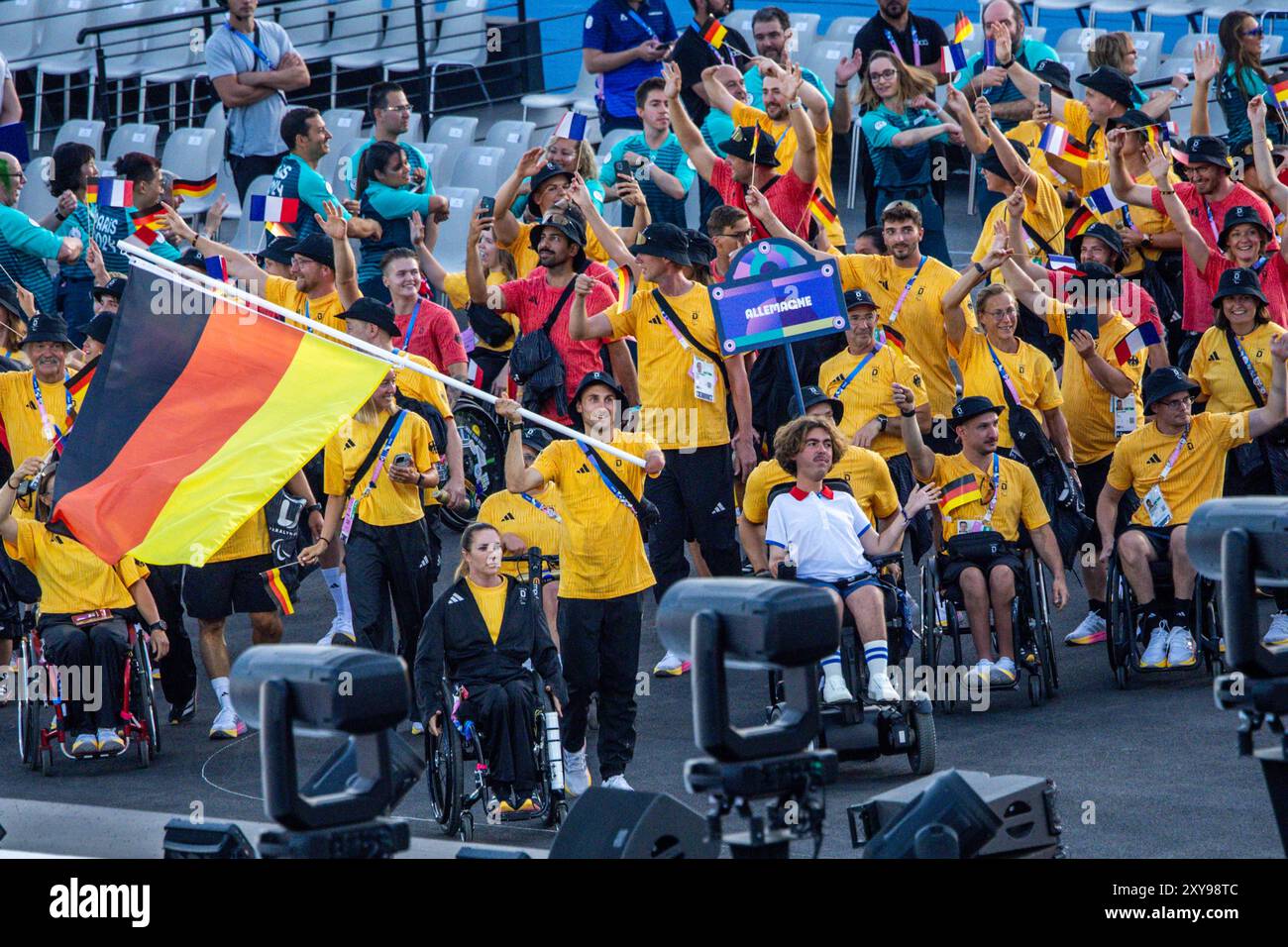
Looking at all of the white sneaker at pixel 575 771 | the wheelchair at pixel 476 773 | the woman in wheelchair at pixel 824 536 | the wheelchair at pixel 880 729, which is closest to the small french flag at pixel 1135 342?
the woman in wheelchair at pixel 824 536

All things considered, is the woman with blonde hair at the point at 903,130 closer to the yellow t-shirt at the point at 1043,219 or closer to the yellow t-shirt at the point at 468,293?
the yellow t-shirt at the point at 1043,219

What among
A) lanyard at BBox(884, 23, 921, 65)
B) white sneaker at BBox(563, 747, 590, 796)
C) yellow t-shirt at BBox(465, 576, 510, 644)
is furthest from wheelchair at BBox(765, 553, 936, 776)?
lanyard at BBox(884, 23, 921, 65)

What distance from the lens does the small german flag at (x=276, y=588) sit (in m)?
10.3

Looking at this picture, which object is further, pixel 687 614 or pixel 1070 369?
pixel 1070 369

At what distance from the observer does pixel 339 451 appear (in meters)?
9.95

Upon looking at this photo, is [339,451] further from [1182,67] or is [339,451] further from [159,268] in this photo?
[1182,67]

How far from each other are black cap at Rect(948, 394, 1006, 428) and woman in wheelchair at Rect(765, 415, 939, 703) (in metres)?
1.06

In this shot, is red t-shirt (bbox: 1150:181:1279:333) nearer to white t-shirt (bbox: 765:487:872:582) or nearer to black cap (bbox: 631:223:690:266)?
black cap (bbox: 631:223:690:266)

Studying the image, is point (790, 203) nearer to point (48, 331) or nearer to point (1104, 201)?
point (1104, 201)

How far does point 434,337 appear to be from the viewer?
37.2ft

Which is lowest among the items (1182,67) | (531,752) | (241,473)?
(531,752)

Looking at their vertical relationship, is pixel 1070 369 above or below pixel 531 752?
above
